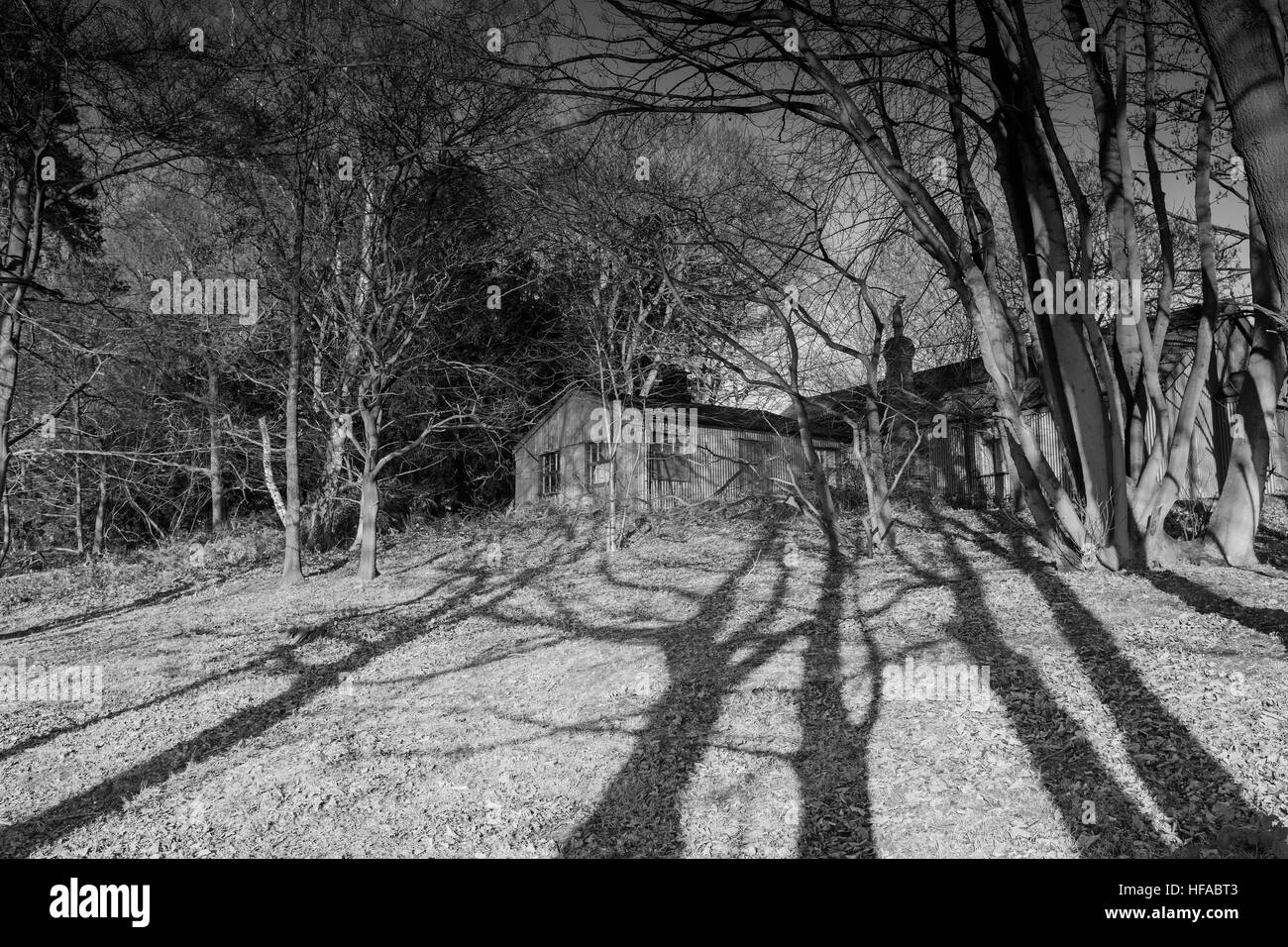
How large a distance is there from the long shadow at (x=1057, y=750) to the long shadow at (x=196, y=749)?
5810 millimetres

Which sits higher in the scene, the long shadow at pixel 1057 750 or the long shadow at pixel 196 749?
the long shadow at pixel 1057 750

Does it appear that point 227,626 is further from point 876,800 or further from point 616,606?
point 876,800

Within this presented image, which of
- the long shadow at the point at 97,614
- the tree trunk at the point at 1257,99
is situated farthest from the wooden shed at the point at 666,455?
the tree trunk at the point at 1257,99

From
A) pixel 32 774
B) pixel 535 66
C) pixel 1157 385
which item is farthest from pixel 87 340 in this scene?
pixel 1157 385

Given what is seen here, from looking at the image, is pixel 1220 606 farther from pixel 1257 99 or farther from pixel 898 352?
pixel 898 352

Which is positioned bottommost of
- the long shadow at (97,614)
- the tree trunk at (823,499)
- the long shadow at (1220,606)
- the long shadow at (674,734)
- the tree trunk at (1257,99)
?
the long shadow at (97,614)

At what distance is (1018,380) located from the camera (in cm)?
898

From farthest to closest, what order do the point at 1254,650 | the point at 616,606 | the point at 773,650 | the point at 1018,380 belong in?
the point at 616,606 → the point at 1018,380 → the point at 773,650 → the point at 1254,650

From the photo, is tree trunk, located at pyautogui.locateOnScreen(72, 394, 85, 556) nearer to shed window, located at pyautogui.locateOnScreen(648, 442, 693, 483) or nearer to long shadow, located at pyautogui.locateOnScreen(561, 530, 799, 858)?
shed window, located at pyautogui.locateOnScreen(648, 442, 693, 483)

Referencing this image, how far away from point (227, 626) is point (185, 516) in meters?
19.6

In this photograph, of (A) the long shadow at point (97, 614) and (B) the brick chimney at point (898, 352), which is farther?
(B) the brick chimney at point (898, 352)

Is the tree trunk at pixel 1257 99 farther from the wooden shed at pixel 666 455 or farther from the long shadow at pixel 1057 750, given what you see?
the wooden shed at pixel 666 455

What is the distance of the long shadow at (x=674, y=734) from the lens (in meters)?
4.45

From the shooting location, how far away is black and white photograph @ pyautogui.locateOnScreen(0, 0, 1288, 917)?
178 inches
